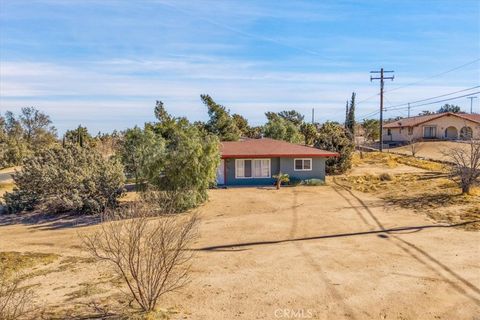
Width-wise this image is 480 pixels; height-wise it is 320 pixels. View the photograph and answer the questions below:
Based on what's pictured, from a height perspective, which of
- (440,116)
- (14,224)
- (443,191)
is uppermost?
(440,116)

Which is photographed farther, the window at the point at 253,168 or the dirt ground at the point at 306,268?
the window at the point at 253,168

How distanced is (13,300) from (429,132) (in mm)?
58268

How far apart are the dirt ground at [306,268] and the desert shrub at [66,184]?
9.25 feet

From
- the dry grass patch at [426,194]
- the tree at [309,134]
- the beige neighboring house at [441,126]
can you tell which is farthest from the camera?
the beige neighboring house at [441,126]

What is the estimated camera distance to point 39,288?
A: 1139cm

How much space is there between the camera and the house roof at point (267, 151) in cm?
2995

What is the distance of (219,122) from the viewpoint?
47.4m

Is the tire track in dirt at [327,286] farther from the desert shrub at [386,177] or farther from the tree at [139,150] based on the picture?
the desert shrub at [386,177]

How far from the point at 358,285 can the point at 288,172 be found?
2000 cm

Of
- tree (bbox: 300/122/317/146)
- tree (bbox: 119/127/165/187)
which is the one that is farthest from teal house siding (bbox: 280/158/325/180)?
tree (bbox: 300/122/317/146)

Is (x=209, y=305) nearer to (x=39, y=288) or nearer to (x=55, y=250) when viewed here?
(x=39, y=288)

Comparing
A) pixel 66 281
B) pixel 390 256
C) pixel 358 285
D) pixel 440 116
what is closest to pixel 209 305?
pixel 358 285

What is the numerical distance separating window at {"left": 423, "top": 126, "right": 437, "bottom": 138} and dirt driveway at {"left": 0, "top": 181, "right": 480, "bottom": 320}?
4083 centimetres

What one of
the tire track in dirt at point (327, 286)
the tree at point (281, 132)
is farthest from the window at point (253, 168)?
the tree at point (281, 132)
